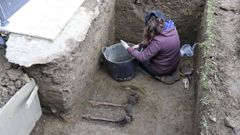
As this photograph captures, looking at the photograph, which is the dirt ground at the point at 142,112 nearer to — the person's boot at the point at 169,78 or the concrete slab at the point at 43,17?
the person's boot at the point at 169,78

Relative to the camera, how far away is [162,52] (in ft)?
Answer: 15.1

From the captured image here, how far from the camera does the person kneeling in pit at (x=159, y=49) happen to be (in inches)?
176

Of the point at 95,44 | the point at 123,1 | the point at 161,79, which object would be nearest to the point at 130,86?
the point at 161,79

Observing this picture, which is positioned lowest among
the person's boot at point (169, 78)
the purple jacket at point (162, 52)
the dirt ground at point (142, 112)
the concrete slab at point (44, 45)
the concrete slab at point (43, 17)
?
the dirt ground at point (142, 112)

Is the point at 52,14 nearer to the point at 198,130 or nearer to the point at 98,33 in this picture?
the point at 98,33

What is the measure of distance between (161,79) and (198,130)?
1605mm

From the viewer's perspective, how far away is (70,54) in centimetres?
371

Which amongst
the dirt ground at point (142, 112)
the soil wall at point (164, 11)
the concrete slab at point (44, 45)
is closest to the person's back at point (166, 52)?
the dirt ground at point (142, 112)

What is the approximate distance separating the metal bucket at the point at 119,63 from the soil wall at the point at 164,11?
0.55 meters

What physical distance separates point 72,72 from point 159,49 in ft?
4.21

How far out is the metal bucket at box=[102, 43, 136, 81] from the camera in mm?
4719

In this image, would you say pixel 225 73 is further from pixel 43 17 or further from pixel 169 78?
pixel 43 17

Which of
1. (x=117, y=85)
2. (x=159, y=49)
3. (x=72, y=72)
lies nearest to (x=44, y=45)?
(x=72, y=72)

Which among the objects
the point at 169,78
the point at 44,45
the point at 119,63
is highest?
the point at 44,45
